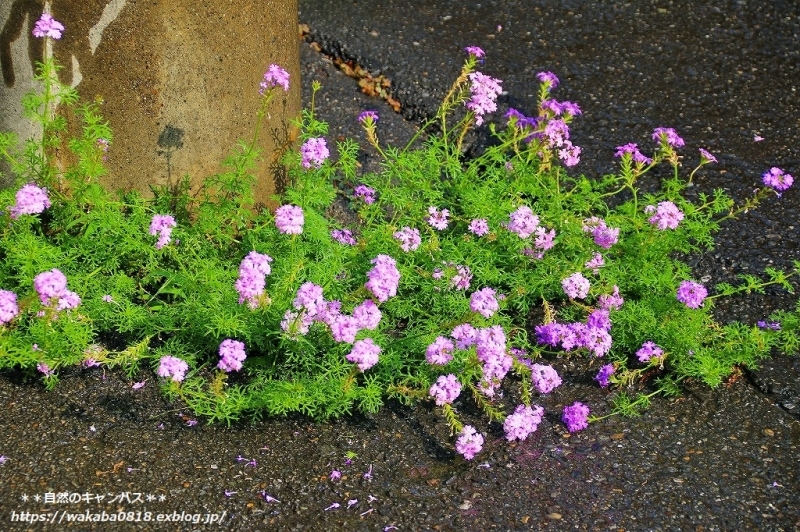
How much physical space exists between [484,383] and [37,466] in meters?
1.54

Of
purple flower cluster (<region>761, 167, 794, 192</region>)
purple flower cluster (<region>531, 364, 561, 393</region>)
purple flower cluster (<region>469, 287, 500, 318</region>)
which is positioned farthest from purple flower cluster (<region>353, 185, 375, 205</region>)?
purple flower cluster (<region>761, 167, 794, 192</region>)

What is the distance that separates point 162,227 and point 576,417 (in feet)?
5.47

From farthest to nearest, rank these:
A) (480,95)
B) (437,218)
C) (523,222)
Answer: (480,95)
(437,218)
(523,222)

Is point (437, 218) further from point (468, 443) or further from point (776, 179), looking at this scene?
point (776, 179)

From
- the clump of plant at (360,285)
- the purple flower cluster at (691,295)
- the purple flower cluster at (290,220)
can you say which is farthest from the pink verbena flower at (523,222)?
the purple flower cluster at (290,220)

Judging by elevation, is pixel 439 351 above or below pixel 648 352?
above

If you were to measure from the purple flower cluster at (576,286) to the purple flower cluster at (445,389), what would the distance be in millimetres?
762

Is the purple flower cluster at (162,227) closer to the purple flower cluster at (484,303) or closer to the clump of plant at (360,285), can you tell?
the clump of plant at (360,285)

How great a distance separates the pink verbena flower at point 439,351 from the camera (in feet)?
11.0

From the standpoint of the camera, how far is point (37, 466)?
3330mm

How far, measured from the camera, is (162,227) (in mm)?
3730

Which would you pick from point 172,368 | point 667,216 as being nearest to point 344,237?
point 172,368

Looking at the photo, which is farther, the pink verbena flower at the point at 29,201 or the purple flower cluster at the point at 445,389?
the pink verbena flower at the point at 29,201

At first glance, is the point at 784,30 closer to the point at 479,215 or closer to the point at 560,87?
the point at 560,87
